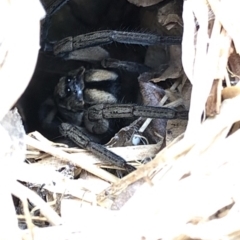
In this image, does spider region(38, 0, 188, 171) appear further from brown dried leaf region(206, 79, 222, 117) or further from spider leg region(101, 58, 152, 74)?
brown dried leaf region(206, 79, 222, 117)

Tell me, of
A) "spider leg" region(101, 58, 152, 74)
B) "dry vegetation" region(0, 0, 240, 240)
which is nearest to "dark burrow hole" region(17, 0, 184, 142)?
"spider leg" region(101, 58, 152, 74)

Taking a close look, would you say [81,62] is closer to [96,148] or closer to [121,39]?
[121,39]

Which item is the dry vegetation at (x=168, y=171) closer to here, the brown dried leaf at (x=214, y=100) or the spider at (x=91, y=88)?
the brown dried leaf at (x=214, y=100)

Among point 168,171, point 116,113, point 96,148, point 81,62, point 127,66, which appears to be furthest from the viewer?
point 81,62

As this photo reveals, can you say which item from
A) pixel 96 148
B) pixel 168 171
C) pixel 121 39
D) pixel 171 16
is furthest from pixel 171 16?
pixel 168 171

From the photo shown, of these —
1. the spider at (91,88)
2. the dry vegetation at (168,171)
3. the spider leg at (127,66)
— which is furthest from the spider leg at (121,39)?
the dry vegetation at (168,171)

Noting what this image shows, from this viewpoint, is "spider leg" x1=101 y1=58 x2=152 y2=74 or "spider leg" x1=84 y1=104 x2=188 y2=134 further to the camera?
"spider leg" x1=101 y1=58 x2=152 y2=74

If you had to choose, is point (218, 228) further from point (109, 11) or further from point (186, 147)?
point (109, 11)

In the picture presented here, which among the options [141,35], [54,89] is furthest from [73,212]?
[54,89]
